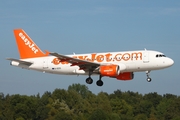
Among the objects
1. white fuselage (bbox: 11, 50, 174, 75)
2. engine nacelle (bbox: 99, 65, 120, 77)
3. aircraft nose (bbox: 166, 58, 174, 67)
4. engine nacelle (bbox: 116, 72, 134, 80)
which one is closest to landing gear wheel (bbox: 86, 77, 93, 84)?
white fuselage (bbox: 11, 50, 174, 75)

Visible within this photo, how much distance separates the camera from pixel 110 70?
8256cm

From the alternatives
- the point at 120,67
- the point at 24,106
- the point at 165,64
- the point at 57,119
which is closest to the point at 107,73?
the point at 120,67

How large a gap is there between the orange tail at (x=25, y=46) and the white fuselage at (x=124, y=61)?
3.74 meters

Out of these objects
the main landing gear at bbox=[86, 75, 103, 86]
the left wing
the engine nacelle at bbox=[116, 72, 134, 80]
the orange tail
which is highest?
the orange tail

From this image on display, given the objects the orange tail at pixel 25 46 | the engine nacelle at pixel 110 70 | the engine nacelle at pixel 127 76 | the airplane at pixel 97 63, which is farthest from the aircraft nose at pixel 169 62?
the orange tail at pixel 25 46

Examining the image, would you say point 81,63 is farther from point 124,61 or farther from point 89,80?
point 124,61

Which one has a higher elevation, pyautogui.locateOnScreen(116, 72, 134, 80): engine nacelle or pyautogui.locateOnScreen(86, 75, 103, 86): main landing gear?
pyautogui.locateOnScreen(116, 72, 134, 80): engine nacelle

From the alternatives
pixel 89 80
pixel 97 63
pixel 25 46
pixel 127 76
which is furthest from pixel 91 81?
pixel 25 46

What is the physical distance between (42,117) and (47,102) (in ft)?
22.8

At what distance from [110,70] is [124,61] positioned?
2280 millimetres

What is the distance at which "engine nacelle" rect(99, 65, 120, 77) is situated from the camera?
8244cm

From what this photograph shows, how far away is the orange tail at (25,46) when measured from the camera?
301 ft

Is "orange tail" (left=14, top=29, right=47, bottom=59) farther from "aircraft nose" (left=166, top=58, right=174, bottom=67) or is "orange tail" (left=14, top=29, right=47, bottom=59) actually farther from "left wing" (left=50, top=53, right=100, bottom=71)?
"aircraft nose" (left=166, top=58, right=174, bottom=67)

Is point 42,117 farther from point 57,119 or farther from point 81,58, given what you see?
Answer: point 81,58
